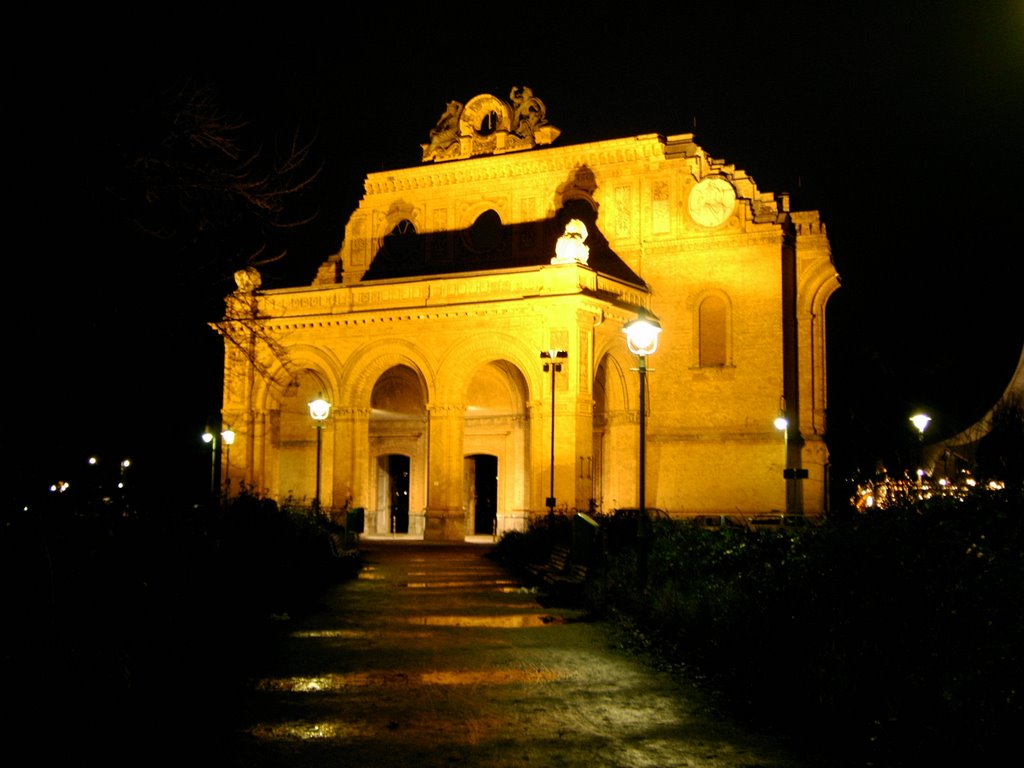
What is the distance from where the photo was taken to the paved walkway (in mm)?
7871

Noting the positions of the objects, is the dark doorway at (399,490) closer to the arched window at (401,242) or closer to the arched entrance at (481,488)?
the arched entrance at (481,488)

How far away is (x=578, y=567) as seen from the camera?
1964 centimetres

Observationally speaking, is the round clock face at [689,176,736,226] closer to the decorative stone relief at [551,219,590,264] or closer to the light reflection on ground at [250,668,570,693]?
the decorative stone relief at [551,219,590,264]

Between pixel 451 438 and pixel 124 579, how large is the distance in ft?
83.5

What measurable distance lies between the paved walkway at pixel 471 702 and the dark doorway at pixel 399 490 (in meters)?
26.2

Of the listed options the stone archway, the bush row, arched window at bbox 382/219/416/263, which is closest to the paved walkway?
the bush row

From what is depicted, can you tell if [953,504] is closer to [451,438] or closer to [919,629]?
[919,629]

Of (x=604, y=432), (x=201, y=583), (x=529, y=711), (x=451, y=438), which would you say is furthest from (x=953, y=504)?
(x=604, y=432)

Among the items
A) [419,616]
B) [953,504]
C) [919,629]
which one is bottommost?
[419,616]

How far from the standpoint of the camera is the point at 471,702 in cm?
980

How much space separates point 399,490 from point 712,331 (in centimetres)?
1367

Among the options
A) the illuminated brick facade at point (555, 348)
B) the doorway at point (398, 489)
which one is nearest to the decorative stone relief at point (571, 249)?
the illuminated brick facade at point (555, 348)

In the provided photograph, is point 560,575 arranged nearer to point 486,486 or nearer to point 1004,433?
point 1004,433

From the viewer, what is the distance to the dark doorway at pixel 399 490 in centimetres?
4269
